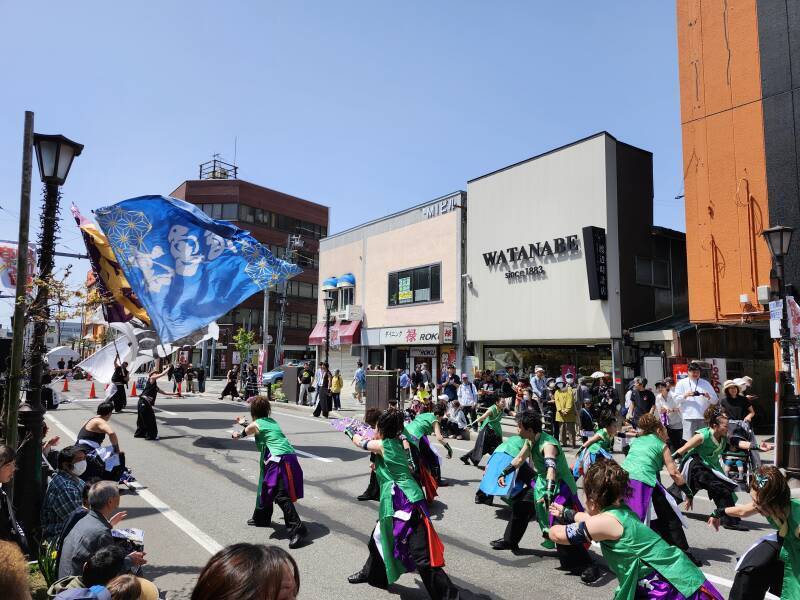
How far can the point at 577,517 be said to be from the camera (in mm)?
3496

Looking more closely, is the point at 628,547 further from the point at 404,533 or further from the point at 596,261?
the point at 596,261

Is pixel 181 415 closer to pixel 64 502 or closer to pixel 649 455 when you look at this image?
pixel 64 502

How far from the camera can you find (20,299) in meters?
5.89

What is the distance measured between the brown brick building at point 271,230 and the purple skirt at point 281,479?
4755cm

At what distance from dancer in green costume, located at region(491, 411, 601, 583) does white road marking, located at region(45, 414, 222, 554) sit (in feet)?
10.6

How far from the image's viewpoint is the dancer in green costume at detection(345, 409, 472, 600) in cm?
464

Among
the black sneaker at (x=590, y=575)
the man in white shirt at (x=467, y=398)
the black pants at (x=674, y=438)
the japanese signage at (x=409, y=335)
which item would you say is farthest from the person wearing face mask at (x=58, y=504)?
the japanese signage at (x=409, y=335)

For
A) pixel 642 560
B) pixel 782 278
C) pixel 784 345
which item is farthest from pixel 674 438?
pixel 642 560

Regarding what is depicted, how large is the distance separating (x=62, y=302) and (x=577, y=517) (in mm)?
5825

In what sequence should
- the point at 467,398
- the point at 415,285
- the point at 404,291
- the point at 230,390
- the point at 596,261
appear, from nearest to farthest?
the point at 467,398 < the point at 596,261 < the point at 230,390 < the point at 415,285 < the point at 404,291

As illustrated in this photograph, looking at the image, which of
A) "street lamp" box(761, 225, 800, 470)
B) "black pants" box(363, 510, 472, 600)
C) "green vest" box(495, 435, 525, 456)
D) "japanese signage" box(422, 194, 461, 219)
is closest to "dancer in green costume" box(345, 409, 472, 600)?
"black pants" box(363, 510, 472, 600)

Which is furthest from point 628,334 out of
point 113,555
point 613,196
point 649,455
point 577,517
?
point 113,555

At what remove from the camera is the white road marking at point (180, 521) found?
20.7ft

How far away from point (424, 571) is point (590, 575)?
5.84ft
